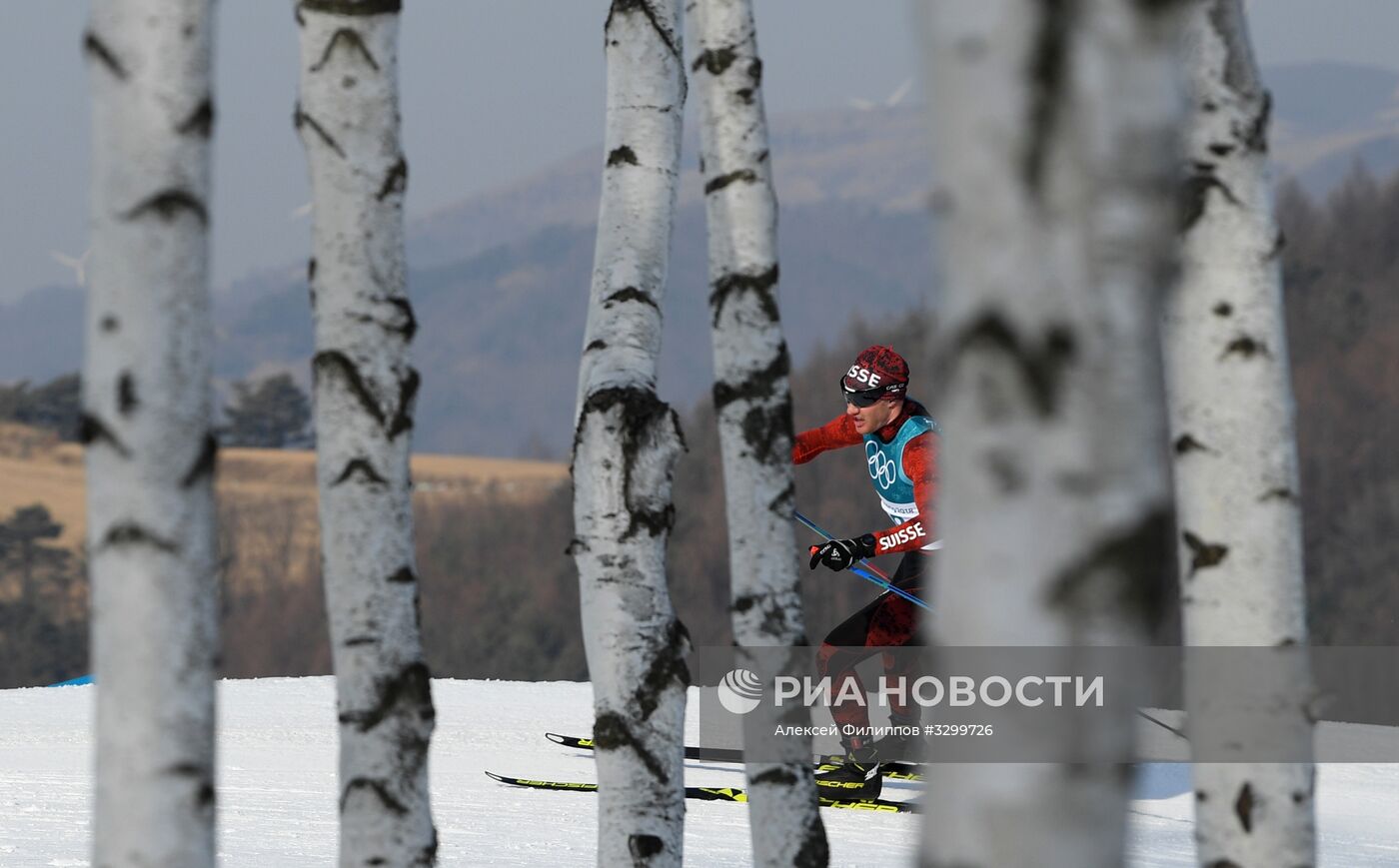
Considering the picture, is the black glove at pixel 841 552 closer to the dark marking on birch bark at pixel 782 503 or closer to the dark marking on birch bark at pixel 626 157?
the dark marking on birch bark at pixel 782 503

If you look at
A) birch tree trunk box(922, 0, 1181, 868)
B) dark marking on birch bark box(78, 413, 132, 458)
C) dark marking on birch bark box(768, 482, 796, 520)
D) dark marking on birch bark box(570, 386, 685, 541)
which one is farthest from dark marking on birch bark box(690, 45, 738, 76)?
birch tree trunk box(922, 0, 1181, 868)

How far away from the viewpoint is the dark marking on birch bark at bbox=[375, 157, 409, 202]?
3.37 m

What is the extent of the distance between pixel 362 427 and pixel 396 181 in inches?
20.6

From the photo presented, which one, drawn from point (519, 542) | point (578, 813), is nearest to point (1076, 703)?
point (578, 813)

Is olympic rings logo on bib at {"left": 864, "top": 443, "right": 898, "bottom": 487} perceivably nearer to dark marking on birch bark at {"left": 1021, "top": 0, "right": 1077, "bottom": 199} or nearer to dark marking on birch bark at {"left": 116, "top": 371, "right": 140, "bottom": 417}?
dark marking on birch bark at {"left": 116, "top": 371, "right": 140, "bottom": 417}

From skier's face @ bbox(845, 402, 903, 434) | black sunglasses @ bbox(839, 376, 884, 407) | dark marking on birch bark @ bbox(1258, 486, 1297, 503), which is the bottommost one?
dark marking on birch bark @ bbox(1258, 486, 1297, 503)

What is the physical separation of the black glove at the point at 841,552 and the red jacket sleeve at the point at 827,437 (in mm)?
500

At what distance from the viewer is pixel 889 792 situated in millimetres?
9883

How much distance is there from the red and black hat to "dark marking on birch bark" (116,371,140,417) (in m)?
5.55

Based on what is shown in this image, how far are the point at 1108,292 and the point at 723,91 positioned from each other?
328 cm

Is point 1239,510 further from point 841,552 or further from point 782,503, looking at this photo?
point 841,552

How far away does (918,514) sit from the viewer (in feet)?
25.5

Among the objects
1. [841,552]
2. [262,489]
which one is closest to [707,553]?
[262,489]

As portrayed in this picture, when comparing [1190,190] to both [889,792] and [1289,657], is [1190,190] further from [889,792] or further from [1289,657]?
[889,792]
